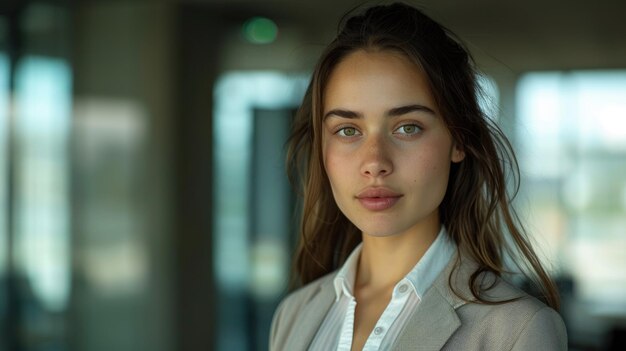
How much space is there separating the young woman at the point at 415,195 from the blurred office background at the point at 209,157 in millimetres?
4268

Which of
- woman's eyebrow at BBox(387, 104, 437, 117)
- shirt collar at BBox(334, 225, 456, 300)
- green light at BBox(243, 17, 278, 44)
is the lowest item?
shirt collar at BBox(334, 225, 456, 300)

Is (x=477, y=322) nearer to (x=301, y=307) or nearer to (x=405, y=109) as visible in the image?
(x=405, y=109)

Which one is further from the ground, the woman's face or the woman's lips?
the woman's face

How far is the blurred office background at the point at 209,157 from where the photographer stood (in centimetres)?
621

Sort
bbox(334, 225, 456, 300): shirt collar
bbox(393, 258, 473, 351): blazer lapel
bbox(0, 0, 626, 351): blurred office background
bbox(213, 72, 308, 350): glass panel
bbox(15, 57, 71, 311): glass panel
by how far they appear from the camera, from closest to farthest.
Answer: bbox(393, 258, 473, 351): blazer lapel < bbox(334, 225, 456, 300): shirt collar < bbox(15, 57, 71, 311): glass panel < bbox(0, 0, 626, 351): blurred office background < bbox(213, 72, 308, 350): glass panel

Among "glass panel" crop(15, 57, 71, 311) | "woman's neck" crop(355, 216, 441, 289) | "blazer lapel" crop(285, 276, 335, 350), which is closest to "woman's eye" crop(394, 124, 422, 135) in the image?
"woman's neck" crop(355, 216, 441, 289)

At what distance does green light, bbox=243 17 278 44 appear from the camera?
7.40 m

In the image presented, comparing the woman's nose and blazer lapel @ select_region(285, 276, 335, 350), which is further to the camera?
blazer lapel @ select_region(285, 276, 335, 350)

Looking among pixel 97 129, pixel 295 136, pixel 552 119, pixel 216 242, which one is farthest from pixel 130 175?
pixel 295 136

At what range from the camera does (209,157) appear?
7.05m

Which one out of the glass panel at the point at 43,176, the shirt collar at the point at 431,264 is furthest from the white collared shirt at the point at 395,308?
the glass panel at the point at 43,176

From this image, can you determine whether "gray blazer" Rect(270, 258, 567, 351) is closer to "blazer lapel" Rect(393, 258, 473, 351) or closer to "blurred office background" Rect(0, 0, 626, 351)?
"blazer lapel" Rect(393, 258, 473, 351)

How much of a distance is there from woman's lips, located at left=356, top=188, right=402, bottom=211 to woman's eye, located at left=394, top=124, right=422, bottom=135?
12 cm

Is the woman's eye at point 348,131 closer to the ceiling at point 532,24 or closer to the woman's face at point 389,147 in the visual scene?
the woman's face at point 389,147
